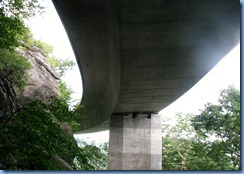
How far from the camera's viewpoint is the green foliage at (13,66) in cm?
634

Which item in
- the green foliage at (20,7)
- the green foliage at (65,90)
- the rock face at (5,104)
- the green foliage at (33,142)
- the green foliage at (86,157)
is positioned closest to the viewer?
the green foliage at (33,142)

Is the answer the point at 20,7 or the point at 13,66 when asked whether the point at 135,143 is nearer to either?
the point at 13,66

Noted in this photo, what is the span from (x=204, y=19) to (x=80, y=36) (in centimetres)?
214

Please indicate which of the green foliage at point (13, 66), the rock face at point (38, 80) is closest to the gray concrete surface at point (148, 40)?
the green foliage at point (13, 66)

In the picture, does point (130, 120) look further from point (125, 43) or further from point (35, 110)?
point (35, 110)

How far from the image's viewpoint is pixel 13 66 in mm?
6812

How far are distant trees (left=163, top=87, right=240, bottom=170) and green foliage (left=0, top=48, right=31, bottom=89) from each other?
8.26m

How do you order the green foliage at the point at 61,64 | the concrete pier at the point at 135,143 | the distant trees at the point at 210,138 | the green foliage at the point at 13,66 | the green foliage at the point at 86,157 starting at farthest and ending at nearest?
the concrete pier at the point at 135,143 < the green foliage at the point at 61,64 < the distant trees at the point at 210,138 < the green foliage at the point at 13,66 < the green foliage at the point at 86,157

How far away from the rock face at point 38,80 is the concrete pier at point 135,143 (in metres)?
5.25

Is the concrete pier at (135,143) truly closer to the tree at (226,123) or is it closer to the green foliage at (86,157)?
the green foliage at (86,157)

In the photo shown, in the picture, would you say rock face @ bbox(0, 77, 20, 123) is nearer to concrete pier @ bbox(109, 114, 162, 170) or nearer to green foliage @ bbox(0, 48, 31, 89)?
green foliage @ bbox(0, 48, 31, 89)

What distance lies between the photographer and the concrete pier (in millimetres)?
15719

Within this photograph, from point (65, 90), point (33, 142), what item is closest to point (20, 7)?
point (33, 142)

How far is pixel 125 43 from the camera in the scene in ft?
22.1
